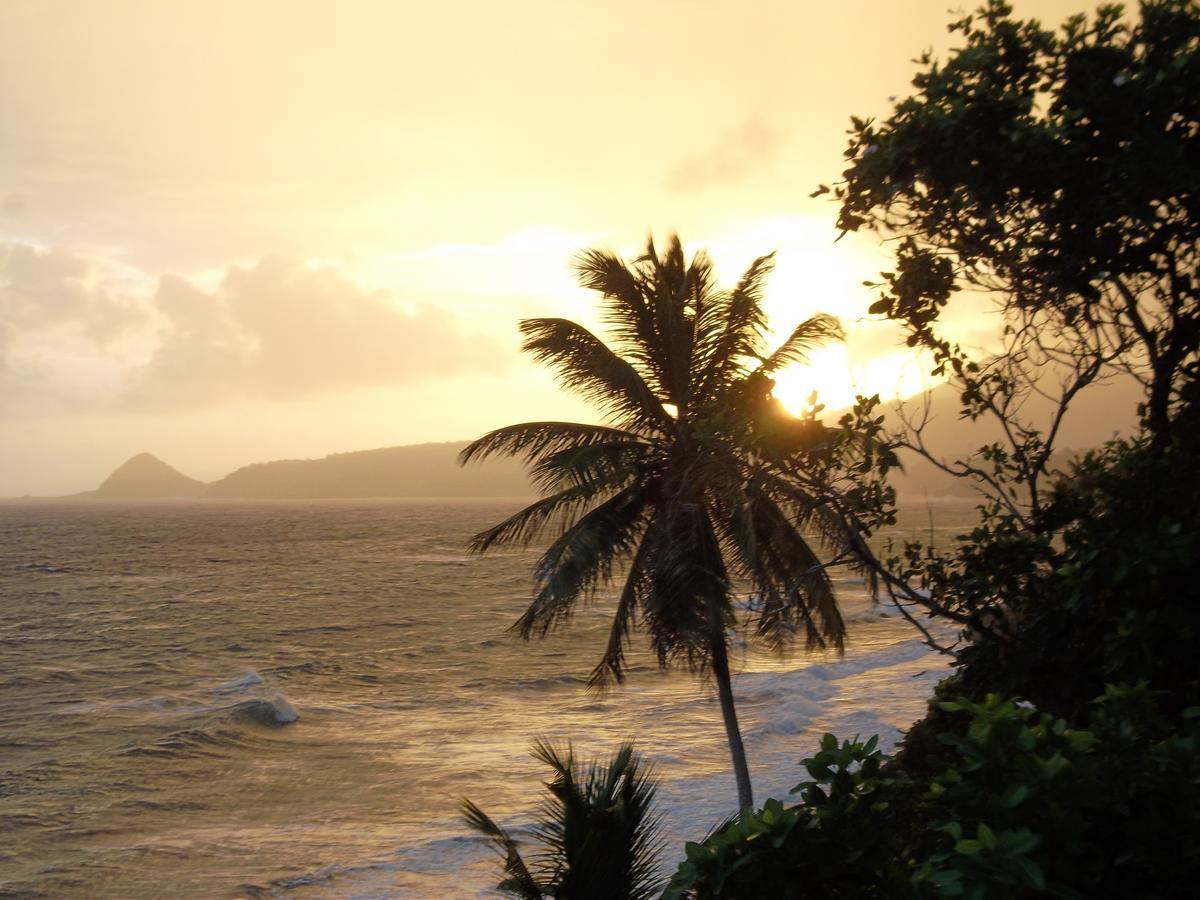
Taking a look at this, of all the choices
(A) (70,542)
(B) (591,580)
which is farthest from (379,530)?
(B) (591,580)

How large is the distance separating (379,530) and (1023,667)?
12587 centimetres

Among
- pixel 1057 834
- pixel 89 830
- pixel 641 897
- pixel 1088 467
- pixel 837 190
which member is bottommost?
pixel 89 830

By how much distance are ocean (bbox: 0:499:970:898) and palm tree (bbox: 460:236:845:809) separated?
5.91m

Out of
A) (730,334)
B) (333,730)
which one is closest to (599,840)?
(730,334)

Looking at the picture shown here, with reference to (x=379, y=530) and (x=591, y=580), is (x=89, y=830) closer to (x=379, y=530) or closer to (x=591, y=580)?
(x=591, y=580)

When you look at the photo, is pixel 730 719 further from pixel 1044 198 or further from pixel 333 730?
pixel 333 730

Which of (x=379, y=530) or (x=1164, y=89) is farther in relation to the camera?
(x=379, y=530)

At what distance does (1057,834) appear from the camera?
346cm

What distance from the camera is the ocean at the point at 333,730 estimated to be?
17.6 m

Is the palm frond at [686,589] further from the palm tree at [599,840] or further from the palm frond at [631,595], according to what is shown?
the palm tree at [599,840]

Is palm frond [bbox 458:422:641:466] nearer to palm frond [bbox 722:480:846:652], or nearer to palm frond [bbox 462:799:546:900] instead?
palm frond [bbox 722:480:846:652]

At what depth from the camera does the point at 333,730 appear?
2781cm

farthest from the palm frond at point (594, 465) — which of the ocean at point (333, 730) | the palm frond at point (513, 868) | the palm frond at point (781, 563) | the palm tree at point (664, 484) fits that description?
the ocean at point (333, 730)

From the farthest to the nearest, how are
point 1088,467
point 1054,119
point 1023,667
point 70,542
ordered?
point 70,542
point 1088,467
point 1054,119
point 1023,667
